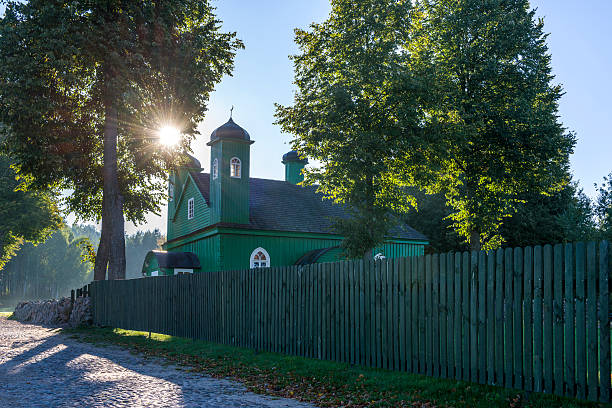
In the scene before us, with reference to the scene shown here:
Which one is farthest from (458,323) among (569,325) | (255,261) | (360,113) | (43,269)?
(43,269)

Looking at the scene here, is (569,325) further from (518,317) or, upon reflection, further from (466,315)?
(466,315)

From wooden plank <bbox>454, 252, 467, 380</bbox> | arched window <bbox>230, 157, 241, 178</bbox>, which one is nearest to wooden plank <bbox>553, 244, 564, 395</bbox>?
wooden plank <bbox>454, 252, 467, 380</bbox>

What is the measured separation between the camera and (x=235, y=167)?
30.1 metres

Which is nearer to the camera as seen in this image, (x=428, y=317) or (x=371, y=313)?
(x=428, y=317)

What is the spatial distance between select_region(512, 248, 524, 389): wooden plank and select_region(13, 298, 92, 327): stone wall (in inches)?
796

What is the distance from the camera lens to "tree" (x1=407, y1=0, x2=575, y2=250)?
27250mm

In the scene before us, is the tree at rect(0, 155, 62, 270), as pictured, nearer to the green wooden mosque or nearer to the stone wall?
the green wooden mosque

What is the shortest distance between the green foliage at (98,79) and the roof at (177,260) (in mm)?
4830

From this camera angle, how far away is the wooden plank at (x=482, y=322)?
824 centimetres

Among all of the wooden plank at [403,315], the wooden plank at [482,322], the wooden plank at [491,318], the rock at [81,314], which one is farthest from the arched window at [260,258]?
the wooden plank at [491,318]

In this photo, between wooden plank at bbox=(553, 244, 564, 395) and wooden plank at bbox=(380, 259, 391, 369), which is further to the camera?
wooden plank at bbox=(380, 259, 391, 369)

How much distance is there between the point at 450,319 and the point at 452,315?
7cm

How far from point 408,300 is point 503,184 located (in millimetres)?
21301

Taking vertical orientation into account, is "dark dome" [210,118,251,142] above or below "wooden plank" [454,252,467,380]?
above
